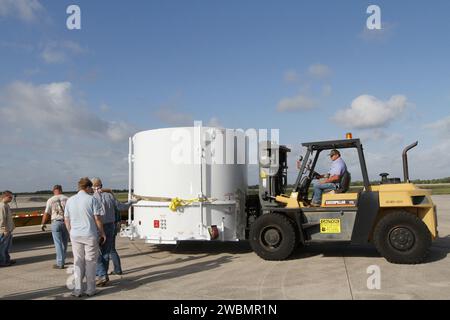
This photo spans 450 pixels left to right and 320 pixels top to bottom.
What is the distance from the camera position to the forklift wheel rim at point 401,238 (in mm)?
7340

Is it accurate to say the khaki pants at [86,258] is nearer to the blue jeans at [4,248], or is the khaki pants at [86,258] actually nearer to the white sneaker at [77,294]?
the white sneaker at [77,294]

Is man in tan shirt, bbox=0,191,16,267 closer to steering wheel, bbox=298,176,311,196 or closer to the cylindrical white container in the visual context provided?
the cylindrical white container

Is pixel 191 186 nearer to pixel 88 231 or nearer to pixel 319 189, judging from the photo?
pixel 319 189

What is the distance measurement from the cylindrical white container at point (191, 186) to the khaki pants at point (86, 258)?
288 cm

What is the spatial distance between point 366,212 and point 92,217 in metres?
5.02

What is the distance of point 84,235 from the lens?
576cm

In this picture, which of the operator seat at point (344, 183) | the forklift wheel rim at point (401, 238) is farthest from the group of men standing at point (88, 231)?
the forklift wheel rim at point (401, 238)

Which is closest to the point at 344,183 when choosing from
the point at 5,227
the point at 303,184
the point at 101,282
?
the point at 303,184

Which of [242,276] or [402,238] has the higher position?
[402,238]

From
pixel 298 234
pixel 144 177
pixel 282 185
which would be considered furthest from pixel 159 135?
pixel 298 234

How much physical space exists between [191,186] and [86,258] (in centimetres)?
326

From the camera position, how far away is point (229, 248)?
9.68 m
